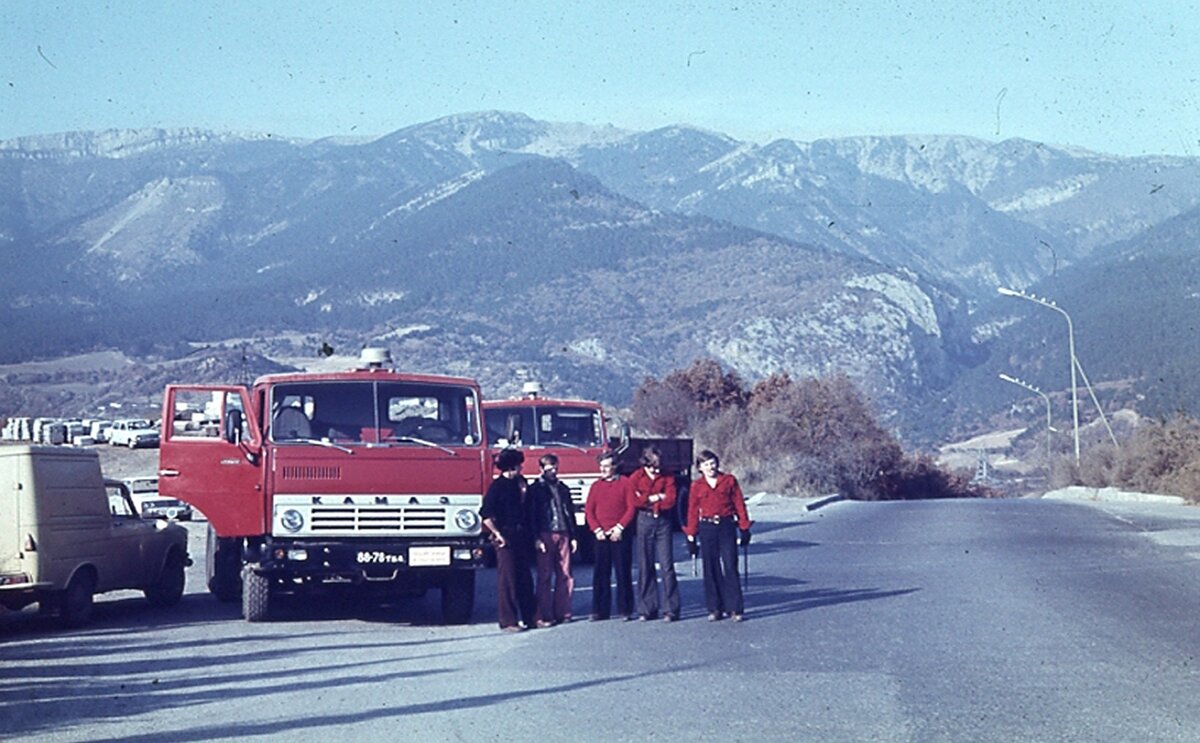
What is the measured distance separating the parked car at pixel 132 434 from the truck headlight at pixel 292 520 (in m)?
58.1

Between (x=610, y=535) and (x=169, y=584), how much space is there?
18.2 ft

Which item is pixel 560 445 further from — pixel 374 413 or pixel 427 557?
pixel 427 557

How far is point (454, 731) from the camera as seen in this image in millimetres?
10336

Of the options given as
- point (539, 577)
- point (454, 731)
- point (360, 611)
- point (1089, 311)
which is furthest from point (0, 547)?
point (1089, 311)

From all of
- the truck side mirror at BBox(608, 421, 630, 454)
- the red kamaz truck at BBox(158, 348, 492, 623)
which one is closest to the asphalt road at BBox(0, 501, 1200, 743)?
the red kamaz truck at BBox(158, 348, 492, 623)

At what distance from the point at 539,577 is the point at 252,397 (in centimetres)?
364

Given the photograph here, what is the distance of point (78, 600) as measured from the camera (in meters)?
16.8

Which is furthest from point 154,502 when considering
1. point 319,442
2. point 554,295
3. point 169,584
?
point 554,295

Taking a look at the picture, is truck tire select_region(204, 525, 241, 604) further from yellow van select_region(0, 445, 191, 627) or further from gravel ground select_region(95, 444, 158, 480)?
gravel ground select_region(95, 444, 158, 480)

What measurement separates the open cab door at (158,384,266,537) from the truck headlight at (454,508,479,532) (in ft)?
6.43

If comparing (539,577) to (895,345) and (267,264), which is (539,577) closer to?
(895,345)

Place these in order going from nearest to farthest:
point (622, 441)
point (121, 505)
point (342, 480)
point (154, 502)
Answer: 1. point (342, 480)
2. point (121, 505)
3. point (622, 441)
4. point (154, 502)

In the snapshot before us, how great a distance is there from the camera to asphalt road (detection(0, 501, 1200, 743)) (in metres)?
10.5

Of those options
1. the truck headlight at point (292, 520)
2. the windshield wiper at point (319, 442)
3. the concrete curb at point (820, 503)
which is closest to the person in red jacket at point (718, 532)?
the windshield wiper at point (319, 442)
